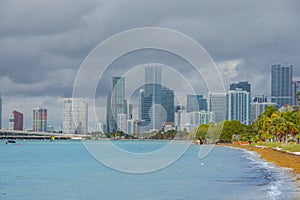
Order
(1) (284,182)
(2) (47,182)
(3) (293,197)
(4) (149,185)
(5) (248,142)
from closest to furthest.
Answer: (3) (293,197) → (1) (284,182) → (4) (149,185) → (2) (47,182) → (5) (248,142)

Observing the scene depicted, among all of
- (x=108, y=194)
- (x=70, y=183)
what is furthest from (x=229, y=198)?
(x=70, y=183)

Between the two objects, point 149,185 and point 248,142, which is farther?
point 248,142

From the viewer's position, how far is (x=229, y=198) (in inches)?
1300

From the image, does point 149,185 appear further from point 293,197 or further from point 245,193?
point 293,197

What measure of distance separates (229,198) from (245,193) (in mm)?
2967

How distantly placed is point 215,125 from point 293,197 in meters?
166

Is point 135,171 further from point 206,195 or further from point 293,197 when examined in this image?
point 293,197

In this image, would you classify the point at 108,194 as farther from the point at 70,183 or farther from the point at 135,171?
the point at 135,171

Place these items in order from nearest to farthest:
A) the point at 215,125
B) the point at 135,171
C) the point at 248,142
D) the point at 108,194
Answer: the point at 108,194 < the point at 135,171 < the point at 248,142 < the point at 215,125

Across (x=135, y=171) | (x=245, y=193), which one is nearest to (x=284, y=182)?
(x=245, y=193)

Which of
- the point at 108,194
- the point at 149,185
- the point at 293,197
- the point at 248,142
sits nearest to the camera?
the point at 293,197

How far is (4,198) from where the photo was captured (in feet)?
116

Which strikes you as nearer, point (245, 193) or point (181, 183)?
point (245, 193)

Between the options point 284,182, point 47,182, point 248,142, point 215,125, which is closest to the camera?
point 284,182
